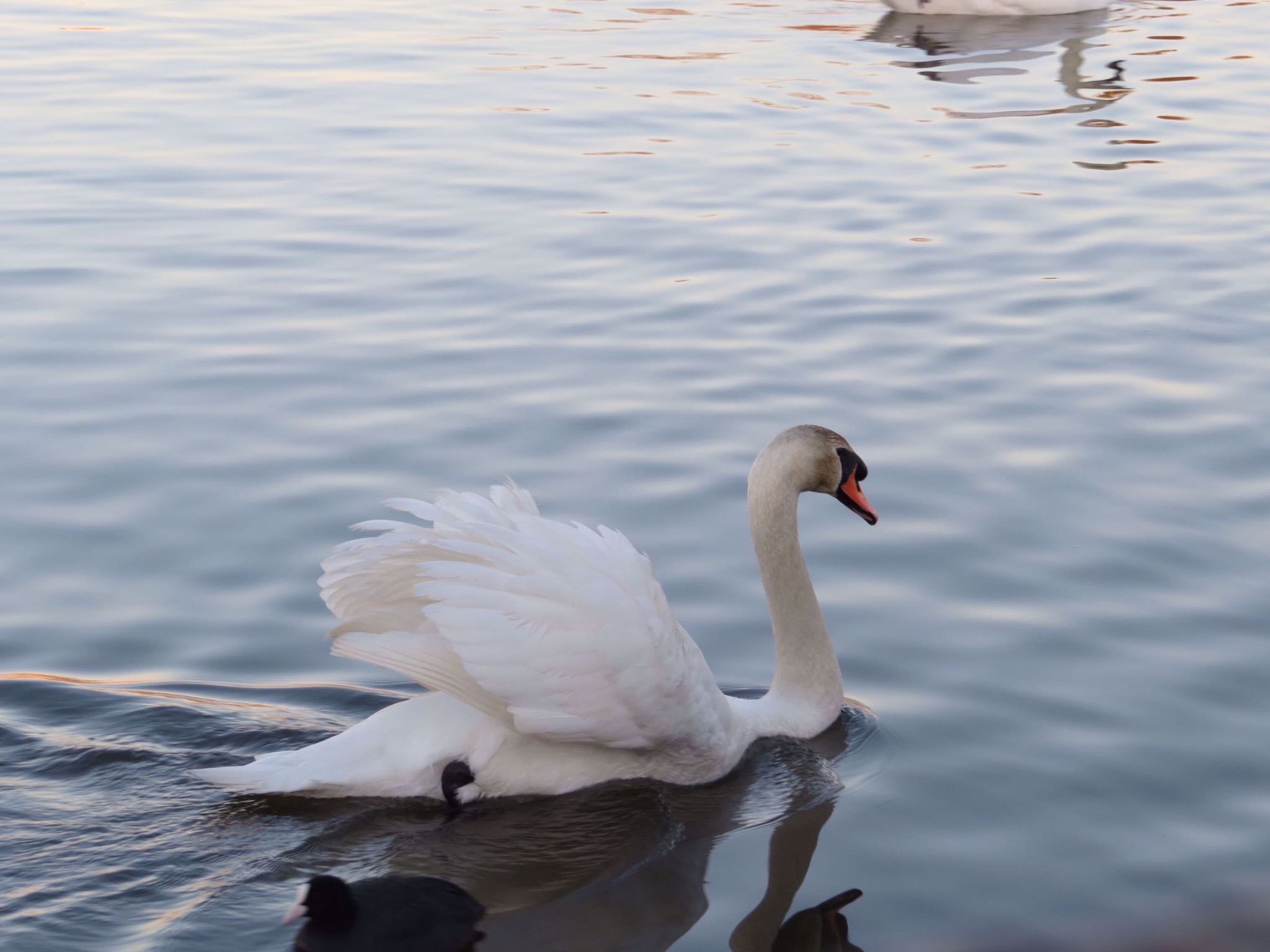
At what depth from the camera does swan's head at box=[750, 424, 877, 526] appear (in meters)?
5.89

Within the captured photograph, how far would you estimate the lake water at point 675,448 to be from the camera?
4820 millimetres

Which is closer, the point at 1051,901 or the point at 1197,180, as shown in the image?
the point at 1051,901

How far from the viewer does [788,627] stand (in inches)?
227

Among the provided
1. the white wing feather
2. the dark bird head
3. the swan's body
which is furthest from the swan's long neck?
the swan's body

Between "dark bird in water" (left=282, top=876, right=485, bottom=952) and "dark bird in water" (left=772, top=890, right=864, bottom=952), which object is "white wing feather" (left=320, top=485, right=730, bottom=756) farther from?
"dark bird in water" (left=772, top=890, right=864, bottom=952)

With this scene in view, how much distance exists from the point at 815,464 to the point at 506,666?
1448mm

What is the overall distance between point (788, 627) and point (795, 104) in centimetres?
952

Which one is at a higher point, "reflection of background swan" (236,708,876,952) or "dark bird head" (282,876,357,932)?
"dark bird head" (282,876,357,932)

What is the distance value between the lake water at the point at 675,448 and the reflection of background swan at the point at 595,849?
0.05 feet

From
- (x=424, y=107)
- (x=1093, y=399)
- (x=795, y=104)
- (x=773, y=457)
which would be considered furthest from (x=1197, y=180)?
(x=773, y=457)

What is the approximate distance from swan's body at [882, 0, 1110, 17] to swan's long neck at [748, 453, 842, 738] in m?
14.8

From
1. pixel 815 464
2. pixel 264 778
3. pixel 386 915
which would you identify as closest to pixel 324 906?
pixel 386 915

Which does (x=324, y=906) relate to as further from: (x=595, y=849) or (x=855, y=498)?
(x=855, y=498)

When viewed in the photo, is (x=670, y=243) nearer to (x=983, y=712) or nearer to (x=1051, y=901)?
(x=983, y=712)
